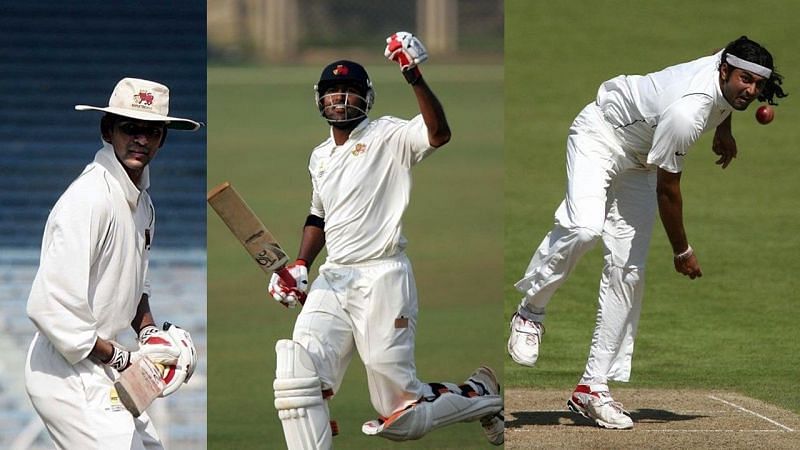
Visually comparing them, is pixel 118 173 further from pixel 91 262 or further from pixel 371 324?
pixel 371 324

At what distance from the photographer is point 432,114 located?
238 inches

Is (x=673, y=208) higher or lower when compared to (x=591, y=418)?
higher

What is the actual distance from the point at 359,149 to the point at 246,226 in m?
0.61

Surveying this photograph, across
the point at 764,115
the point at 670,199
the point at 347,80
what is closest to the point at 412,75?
the point at 347,80

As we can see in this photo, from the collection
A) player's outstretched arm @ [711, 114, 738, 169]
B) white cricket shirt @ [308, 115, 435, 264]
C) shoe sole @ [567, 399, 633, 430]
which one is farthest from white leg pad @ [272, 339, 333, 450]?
player's outstretched arm @ [711, 114, 738, 169]

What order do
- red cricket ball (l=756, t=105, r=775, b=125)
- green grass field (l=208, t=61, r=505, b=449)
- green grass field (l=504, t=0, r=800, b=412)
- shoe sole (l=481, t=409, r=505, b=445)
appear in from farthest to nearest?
green grass field (l=504, t=0, r=800, b=412), green grass field (l=208, t=61, r=505, b=449), red cricket ball (l=756, t=105, r=775, b=125), shoe sole (l=481, t=409, r=505, b=445)

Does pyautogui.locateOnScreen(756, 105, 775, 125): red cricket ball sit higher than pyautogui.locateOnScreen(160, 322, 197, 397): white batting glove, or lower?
higher

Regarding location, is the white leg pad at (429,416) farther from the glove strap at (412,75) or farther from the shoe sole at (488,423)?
the glove strap at (412,75)

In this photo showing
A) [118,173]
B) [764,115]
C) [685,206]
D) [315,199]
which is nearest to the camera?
[118,173]

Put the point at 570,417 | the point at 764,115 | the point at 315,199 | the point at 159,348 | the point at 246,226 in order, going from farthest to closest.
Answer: the point at 570,417, the point at 764,115, the point at 315,199, the point at 246,226, the point at 159,348

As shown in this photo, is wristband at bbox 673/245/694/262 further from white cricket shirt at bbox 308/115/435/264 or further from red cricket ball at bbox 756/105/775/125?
white cricket shirt at bbox 308/115/435/264

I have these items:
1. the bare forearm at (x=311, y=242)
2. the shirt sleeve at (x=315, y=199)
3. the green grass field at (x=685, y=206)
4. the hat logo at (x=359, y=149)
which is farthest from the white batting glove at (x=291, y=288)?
the green grass field at (x=685, y=206)

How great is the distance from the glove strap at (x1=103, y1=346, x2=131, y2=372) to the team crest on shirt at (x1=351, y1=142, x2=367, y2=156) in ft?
5.91

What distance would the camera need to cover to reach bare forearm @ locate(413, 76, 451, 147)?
596 centimetres
